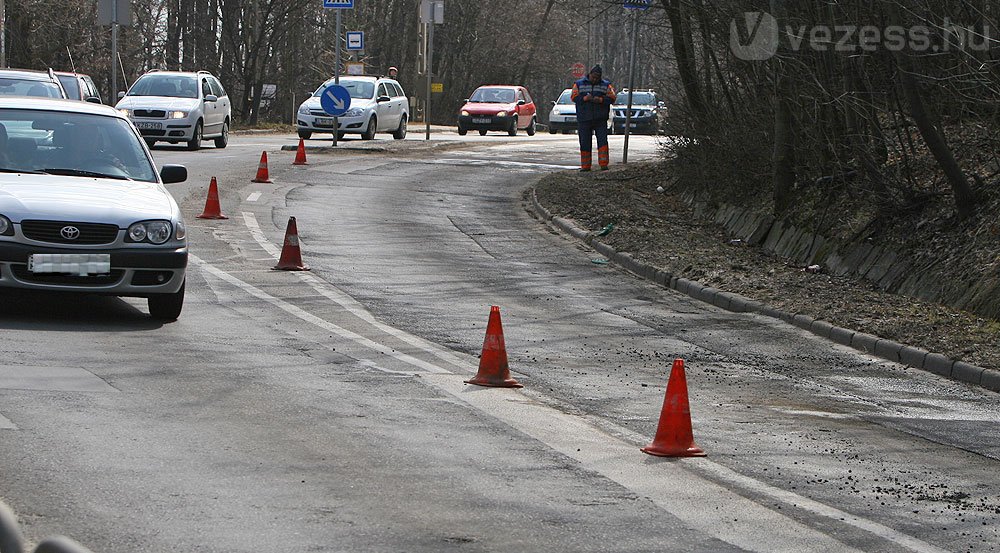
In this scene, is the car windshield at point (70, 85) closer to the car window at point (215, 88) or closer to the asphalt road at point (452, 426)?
the car window at point (215, 88)

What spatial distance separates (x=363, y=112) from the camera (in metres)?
36.7

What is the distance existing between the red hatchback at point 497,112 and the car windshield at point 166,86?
1599 cm

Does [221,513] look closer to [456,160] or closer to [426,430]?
[426,430]

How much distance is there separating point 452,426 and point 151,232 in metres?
3.63

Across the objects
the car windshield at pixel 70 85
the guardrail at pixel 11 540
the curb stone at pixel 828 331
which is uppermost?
the car windshield at pixel 70 85

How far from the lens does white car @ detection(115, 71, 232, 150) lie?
29594 mm

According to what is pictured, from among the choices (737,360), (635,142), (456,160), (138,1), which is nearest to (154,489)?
(737,360)

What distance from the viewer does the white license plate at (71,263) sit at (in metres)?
9.82

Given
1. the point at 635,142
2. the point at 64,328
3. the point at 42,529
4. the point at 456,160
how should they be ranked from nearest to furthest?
1. the point at 42,529
2. the point at 64,328
3. the point at 456,160
4. the point at 635,142

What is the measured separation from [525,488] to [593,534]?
0.76 metres

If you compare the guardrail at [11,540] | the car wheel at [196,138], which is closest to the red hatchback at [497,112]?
the car wheel at [196,138]

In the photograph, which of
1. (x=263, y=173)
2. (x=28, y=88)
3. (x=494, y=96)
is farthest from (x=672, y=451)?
(x=494, y=96)

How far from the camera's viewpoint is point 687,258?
54.0ft

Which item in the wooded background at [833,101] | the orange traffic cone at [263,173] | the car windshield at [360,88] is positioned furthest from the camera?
the car windshield at [360,88]
